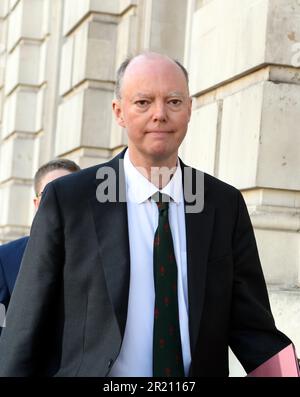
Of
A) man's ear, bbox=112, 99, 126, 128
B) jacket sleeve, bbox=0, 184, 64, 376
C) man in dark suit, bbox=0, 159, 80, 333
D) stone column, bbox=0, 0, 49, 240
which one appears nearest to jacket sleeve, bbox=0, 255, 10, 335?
man in dark suit, bbox=0, 159, 80, 333

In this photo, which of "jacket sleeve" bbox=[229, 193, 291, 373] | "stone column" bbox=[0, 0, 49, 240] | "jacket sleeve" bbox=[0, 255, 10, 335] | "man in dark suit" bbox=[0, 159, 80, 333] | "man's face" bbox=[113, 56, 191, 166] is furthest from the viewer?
"stone column" bbox=[0, 0, 49, 240]

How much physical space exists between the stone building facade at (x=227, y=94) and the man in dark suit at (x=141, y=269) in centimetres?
147

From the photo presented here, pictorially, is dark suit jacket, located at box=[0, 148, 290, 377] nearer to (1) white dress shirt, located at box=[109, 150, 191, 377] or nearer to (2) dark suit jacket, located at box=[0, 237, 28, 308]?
(1) white dress shirt, located at box=[109, 150, 191, 377]

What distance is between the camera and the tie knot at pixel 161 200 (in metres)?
3.17

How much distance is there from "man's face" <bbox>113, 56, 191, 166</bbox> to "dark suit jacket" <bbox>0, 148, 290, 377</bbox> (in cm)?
15

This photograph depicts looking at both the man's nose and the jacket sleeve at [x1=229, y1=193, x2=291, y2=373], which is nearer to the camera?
the man's nose

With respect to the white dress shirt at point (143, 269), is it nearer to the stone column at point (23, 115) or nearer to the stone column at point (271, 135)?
the stone column at point (271, 135)

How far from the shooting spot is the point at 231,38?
576cm

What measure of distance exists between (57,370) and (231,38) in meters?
3.13

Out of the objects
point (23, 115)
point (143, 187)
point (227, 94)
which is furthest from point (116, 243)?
point (23, 115)

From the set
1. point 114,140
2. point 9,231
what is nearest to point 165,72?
point 114,140

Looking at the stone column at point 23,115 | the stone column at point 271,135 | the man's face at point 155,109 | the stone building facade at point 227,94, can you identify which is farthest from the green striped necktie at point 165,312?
the stone column at point 23,115

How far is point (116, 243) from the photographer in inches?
121

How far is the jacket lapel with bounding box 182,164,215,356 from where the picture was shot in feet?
9.95
